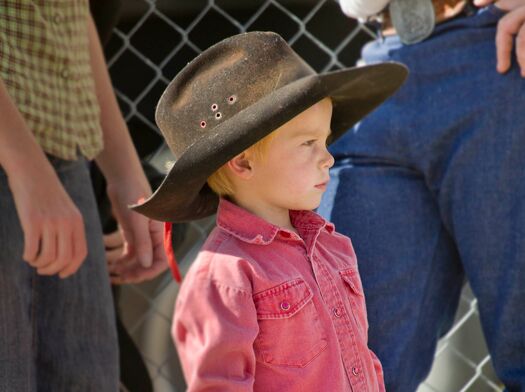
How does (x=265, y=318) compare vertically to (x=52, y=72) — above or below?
above

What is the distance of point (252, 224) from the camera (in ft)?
6.42

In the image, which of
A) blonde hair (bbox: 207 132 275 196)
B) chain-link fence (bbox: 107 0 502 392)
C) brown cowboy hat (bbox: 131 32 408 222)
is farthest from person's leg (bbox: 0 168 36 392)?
chain-link fence (bbox: 107 0 502 392)

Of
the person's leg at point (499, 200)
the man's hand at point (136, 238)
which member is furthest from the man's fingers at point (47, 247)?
the person's leg at point (499, 200)

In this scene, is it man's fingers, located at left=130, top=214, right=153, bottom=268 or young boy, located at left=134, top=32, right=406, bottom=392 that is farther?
man's fingers, located at left=130, top=214, right=153, bottom=268

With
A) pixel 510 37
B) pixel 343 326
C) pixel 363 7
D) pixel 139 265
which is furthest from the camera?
pixel 139 265

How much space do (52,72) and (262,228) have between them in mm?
662

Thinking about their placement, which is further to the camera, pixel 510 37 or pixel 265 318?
pixel 510 37

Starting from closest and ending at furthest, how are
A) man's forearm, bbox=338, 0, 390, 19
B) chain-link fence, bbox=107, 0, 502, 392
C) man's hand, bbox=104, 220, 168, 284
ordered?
man's forearm, bbox=338, 0, 390, 19 → man's hand, bbox=104, 220, 168, 284 → chain-link fence, bbox=107, 0, 502, 392

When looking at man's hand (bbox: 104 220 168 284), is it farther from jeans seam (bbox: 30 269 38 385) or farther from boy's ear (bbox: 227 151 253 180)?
boy's ear (bbox: 227 151 253 180)

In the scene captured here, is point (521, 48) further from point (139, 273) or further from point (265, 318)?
point (139, 273)

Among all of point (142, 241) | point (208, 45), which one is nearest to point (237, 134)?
point (142, 241)

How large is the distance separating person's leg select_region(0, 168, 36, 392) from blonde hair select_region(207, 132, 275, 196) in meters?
0.42

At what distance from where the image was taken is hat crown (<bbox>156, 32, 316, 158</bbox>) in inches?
76.0

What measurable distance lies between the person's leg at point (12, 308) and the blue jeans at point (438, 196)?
72cm
